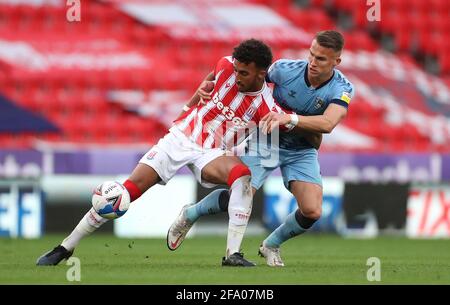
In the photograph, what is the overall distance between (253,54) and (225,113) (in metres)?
0.58

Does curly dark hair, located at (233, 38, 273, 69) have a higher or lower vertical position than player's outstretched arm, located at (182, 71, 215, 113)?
higher

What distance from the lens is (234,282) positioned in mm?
6426

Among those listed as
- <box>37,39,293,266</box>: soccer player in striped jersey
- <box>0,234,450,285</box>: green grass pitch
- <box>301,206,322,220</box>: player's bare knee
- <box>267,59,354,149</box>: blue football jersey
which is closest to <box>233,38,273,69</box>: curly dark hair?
<box>37,39,293,266</box>: soccer player in striped jersey

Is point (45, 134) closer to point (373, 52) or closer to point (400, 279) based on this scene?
point (373, 52)

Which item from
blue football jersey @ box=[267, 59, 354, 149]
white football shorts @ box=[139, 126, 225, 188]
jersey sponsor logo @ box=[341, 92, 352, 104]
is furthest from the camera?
blue football jersey @ box=[267, 59, 354, 149]

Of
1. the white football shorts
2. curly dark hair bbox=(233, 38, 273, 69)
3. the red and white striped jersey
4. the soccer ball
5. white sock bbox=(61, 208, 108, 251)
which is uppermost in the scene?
curly dark hair bbox=(233, 38, 273, 69)

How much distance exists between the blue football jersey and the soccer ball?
1.56m

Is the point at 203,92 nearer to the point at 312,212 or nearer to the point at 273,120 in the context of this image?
the point at 273,120

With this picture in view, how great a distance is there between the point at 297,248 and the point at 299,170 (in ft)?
7.11

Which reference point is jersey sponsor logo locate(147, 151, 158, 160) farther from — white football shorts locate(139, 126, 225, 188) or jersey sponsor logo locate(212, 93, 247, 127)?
jersey sponsor logo locate(212, 93, 247, 127)

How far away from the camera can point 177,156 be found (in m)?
7.82

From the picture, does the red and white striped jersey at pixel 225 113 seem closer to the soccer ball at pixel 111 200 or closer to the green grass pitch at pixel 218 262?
the soccer ball at pixel 111 200

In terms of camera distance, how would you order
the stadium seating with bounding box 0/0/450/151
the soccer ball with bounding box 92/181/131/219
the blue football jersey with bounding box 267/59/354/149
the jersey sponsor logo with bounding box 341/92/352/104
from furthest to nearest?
the stadium seating with bounding box 0/0/450/151
the blue football jersey with bounding box 267/59/354/149
the jersey sponsor logo with bounding box 341/92/352/104
the soccer ball with bounding box 92/181/131/219

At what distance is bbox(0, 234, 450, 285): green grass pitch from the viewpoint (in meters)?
6.73
